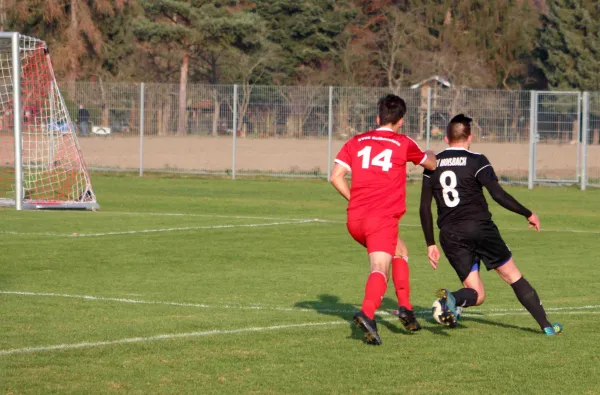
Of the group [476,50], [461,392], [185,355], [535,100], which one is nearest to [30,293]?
[185,355]

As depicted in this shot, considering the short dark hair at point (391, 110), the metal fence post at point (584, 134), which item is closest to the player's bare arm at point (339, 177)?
the short dark hair at point (391, 110)

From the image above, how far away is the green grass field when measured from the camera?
22.4ft

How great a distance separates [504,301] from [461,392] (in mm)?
4327

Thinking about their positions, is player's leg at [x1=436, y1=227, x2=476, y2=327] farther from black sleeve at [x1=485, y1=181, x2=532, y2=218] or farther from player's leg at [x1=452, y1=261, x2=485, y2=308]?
black sleeve at [x1=485, y1=181, x2=532, y2=218]

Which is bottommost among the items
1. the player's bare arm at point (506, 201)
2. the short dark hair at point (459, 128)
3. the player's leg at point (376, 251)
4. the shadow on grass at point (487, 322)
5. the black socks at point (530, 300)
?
the shadow on grass at point (487, 322)

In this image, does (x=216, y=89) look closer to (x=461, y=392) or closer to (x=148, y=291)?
(x=148, y=291)

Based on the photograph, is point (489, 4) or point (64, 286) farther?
point (489, 4)

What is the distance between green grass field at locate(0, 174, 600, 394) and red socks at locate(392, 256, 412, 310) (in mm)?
288

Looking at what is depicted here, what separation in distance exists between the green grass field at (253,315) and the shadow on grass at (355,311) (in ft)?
0.11

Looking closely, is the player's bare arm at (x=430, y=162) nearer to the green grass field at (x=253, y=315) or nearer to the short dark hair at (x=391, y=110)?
the short dark hair at (x=391, y=110)

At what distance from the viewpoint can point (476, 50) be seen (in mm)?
70250

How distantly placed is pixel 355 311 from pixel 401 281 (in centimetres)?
146

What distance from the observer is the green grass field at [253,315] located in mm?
6832

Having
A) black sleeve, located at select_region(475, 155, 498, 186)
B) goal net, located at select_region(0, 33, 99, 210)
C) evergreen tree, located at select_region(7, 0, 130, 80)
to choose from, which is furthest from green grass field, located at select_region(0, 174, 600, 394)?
evergreen tree, located at select_region(7, 0, 130, 80)
